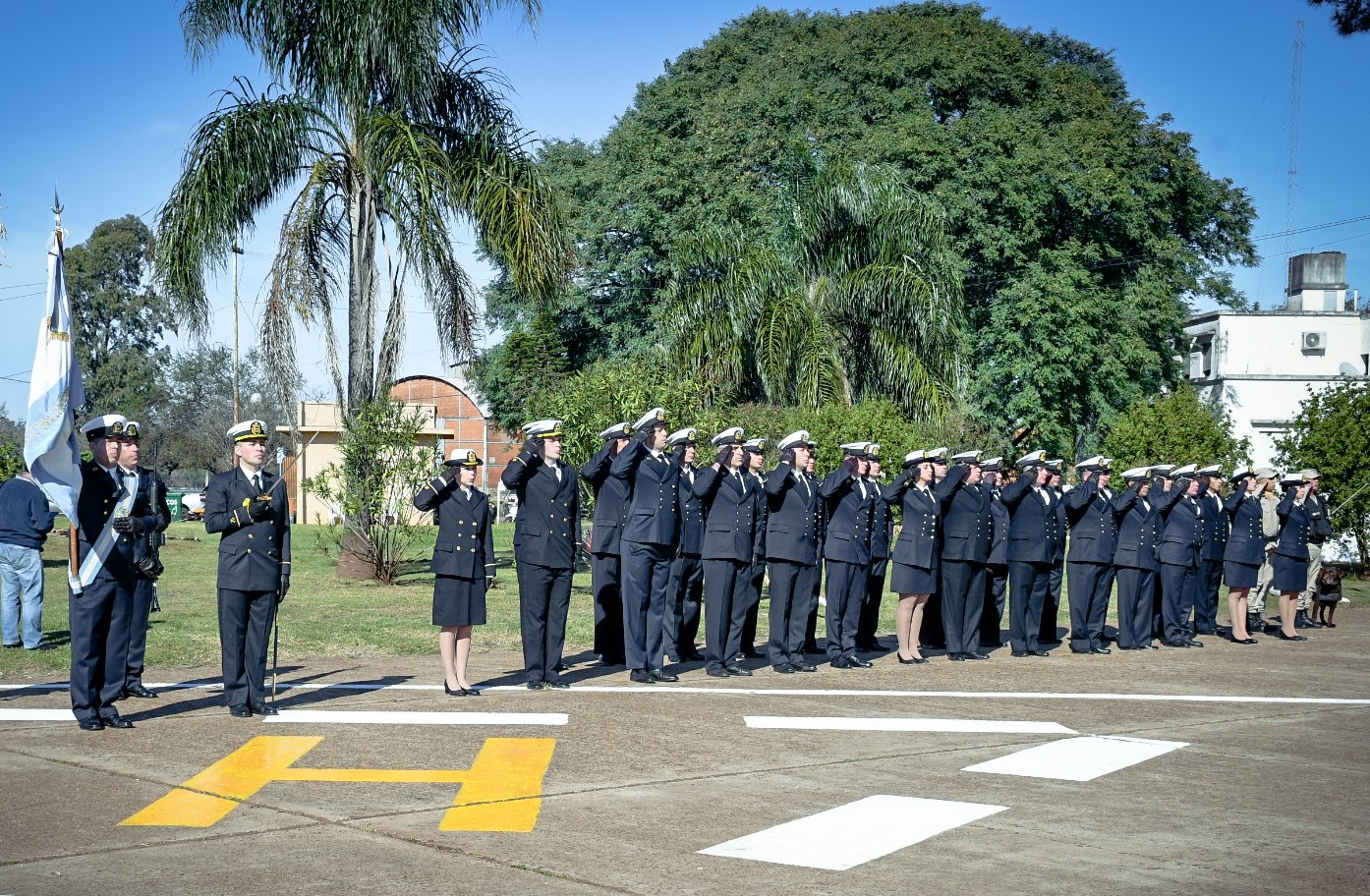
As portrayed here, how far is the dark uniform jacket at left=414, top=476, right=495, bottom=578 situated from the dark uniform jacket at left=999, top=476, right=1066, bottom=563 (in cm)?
572

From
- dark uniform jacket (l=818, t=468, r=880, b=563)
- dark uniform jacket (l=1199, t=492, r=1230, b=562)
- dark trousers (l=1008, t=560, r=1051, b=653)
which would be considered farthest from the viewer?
dark uniform jacket (l=1199, t=492, r=1230, b=562)

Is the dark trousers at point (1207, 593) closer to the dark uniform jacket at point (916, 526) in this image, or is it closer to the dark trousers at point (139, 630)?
the dark uniform jacket at point (916, 526)

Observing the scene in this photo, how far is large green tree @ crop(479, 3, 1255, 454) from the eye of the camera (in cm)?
3219

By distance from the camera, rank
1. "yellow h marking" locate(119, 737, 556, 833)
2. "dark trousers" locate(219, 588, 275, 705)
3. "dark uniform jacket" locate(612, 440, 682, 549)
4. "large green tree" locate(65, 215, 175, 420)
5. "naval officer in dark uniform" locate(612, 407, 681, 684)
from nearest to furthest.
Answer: "yellow h marking" locate(119, 737, 556, 833) < "dark trousers" locate(219, 588, 275, 705) < "naval officer in dark uniform" locate(612, 407, 681, 684) < "dark uniform jacket" locate(612, 440, 682, 549) < "large green tree" locate(65, 215, 175, 420)

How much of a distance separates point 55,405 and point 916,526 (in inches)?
287

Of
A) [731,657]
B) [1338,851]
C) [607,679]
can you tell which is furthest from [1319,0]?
[1338,851]

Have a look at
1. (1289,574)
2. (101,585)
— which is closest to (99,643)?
(101,585)

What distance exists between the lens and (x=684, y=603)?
42.4 ft

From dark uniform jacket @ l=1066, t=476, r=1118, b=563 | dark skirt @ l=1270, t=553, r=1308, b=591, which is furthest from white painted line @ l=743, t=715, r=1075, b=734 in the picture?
dark skirt @ l=1270, t=553, r=1308, b=591

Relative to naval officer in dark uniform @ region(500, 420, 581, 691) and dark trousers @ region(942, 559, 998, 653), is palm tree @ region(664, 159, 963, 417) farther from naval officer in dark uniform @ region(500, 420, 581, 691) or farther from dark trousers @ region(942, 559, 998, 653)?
naval officer in dark uniform @ region(500, 420, 581, 691)

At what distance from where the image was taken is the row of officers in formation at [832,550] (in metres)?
10.5

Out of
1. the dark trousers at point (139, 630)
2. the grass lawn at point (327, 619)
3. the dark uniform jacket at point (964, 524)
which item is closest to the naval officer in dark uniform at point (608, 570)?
the grass lawn at point (327, 619)

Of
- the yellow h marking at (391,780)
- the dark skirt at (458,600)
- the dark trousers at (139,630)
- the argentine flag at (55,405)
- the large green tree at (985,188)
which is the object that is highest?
the large green tree at (985,188)

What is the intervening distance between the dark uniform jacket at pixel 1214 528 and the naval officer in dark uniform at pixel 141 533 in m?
10.9
